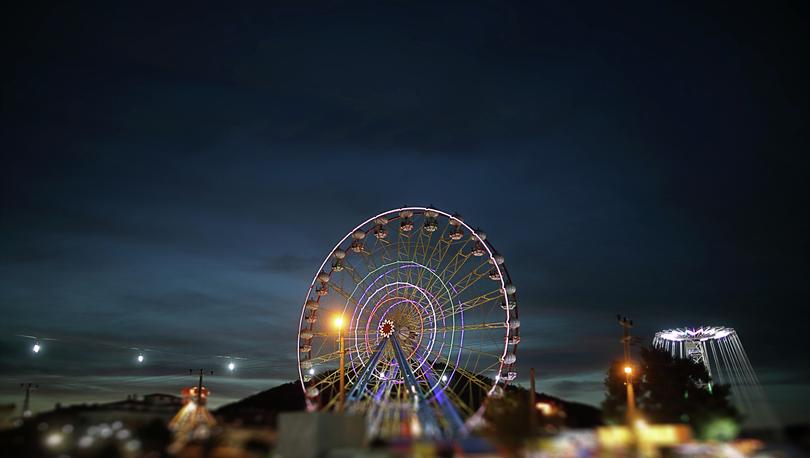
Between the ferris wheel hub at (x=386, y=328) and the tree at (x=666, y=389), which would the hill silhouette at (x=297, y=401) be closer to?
the tree at (x=666, y=389)

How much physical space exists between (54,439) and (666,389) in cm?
4581

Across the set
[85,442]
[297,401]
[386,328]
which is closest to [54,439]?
[85,442]

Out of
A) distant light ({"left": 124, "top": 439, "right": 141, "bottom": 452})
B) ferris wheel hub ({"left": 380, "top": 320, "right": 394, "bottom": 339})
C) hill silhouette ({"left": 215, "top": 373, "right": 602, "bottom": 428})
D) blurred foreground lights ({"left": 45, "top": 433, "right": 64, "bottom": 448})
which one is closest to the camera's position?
distant light ({"left": 124, "top": 439, "right": 141, "bottom": 452})

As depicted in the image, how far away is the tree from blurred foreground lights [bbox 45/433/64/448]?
32.3 metres

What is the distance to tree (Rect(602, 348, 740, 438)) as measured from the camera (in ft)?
146

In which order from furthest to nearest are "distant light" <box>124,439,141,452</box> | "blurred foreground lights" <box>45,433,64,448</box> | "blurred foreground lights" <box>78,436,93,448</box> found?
"blurred foreground lights" <box>45,433,64,448</box> → "blurred foreground lights" <box>78,436,93,448</box> → "distant light" <box>124,439,141,452</box>

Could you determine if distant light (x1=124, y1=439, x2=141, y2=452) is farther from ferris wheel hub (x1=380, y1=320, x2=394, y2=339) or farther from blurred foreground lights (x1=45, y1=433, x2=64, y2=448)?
ferris wheel hub (x1=380, y1=320, x2=394, y2=339)

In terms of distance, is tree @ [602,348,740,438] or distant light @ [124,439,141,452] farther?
tree @ [602,348,740,438]

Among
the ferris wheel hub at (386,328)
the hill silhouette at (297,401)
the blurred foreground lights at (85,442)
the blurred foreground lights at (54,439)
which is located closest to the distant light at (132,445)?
the blurred foreground lights at (85,442)

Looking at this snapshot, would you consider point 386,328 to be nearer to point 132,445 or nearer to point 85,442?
point 132,445

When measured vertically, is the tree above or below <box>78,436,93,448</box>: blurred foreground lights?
above

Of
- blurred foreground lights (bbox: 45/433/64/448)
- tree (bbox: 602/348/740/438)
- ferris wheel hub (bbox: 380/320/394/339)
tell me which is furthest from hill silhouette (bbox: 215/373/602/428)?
blurred foreground lights (bbox: 45/433/64/448)

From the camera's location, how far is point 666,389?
52.6 meters

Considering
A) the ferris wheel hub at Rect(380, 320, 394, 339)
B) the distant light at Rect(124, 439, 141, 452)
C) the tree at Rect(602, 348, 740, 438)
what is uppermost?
the ferris wheel hub at Rect(380, 320, 394, 339)
